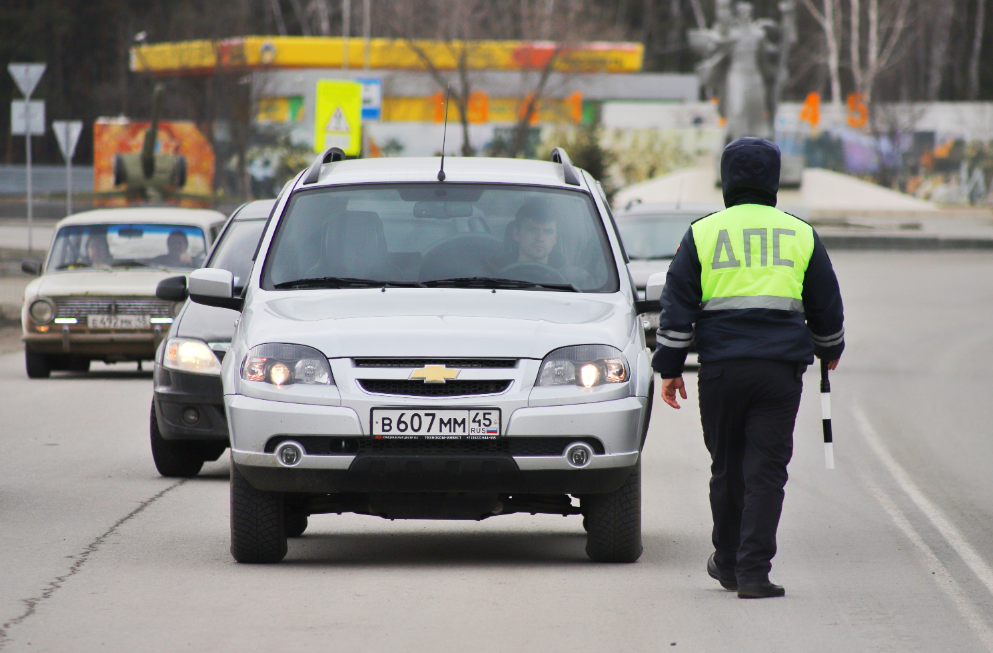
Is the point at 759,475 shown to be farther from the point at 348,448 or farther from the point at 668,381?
the point at 348,448

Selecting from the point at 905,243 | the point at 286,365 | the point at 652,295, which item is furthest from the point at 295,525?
the point at 905,243

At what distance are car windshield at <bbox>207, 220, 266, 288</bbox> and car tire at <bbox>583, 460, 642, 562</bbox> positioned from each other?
4.22m

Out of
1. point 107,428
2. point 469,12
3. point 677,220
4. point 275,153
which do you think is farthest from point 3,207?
point 107,428

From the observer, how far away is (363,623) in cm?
568

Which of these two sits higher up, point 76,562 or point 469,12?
point 469,12

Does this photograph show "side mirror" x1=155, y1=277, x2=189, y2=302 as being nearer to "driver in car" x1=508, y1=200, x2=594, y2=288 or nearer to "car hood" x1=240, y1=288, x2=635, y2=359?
"car hood" x1=240, y1=288, x2=635, y2=359

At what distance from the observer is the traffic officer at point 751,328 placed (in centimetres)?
609

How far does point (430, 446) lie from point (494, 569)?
30.6 inches

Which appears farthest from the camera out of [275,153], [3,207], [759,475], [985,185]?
[985,185]

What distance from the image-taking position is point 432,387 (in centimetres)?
636

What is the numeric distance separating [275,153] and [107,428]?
54.6 meters

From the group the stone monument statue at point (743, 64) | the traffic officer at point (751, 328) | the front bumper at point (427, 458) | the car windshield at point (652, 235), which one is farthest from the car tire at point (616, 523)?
the stone monument statue at point (743, 64)

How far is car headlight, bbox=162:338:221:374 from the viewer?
9320 millimetres

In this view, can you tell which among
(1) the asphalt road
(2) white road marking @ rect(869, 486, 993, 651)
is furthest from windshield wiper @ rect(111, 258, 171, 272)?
(2) white road marking @ rect(869, 486, 993, 651)
